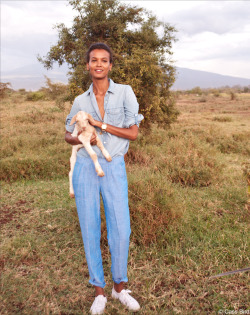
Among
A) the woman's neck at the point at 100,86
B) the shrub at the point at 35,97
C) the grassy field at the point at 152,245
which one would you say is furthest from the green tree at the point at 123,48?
the shrub at the point at 35,97

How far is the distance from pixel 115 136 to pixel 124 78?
473cm

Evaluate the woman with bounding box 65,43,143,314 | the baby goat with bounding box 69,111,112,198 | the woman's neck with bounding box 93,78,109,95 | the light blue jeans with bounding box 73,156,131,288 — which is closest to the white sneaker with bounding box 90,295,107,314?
the light blue jeans with bounding box 73,156,131,288

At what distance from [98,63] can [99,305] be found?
1999 mm

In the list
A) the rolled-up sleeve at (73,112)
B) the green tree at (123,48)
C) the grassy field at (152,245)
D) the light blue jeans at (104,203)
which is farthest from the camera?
the green tree at (123,48)

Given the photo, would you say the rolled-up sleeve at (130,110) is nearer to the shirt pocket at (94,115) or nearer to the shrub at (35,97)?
the shirt pocket at (94,115)

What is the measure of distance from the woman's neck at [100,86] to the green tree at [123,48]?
4194mm

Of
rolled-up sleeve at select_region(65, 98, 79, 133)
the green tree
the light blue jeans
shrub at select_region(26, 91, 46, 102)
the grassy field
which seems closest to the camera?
the light blue jeans

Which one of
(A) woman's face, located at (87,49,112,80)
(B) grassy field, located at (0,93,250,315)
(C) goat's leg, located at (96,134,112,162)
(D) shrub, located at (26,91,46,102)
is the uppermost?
(D) shrub, located at (26,91,46,102)

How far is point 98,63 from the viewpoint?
7.31 feet

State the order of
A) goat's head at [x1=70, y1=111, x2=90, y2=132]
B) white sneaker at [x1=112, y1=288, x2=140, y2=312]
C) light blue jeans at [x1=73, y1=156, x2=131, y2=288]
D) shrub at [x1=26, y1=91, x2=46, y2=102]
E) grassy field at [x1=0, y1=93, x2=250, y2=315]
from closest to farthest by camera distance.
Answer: goat's head at [x1=70, y1=111, x2=90, y2=132] < light blue jeans at [x1=73, y1=156, x2=131, y2=288] < white sneaker at [x1=112, y1=288, x2=140, y2=312] < grassy field at [x1=0, y1=93, x2=250, y2=315] < shrub at [x1=26, y1=91, x2=46, y2=102]

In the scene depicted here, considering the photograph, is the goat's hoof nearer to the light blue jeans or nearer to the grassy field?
the light blue jeans

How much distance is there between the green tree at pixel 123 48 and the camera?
21.7 ft

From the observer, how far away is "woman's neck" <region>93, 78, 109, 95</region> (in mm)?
2293

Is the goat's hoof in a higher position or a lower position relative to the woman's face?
lower
